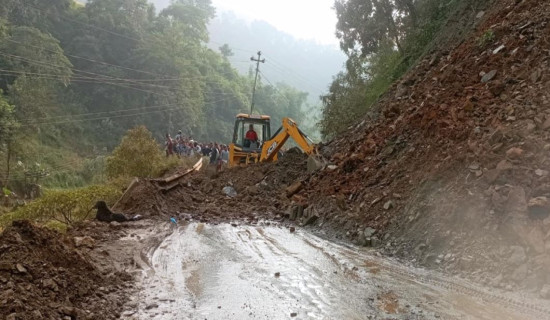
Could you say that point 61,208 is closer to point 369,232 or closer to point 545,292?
point 369,232

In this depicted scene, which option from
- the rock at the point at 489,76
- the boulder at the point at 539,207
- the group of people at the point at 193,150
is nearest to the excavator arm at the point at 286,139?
the rock at the point at 489,76

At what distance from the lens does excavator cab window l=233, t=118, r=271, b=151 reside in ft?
62.4

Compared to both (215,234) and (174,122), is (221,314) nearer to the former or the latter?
(215,234)

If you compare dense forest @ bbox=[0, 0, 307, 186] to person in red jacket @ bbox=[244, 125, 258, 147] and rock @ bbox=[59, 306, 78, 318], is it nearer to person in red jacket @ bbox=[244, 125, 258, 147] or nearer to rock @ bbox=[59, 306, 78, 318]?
A: person in red jacket @ bbox=[244, 125, 258, 147]

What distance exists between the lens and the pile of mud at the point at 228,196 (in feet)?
34.0

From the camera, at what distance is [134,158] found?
18.3m

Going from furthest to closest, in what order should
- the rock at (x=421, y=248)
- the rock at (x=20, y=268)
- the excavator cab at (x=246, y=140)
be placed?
the excavator cab at (x=246, y=140) → the rock at (x=421, y=248) → the rock at (x=20, y=268)

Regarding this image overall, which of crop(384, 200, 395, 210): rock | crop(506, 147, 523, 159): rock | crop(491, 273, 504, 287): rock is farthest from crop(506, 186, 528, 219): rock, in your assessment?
crop(384, 200, 395, 210): rock

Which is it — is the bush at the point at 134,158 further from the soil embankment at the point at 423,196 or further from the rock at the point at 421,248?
the rock at the point at 421,248

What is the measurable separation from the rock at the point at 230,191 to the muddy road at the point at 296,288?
5246 mm

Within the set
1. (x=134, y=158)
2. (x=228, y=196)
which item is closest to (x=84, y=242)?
(x=228, y=196)

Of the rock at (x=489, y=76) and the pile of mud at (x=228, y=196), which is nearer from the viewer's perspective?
the rock at (x=489, y=76)

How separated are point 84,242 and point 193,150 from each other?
68.4ft

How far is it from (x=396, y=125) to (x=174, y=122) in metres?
48.0
